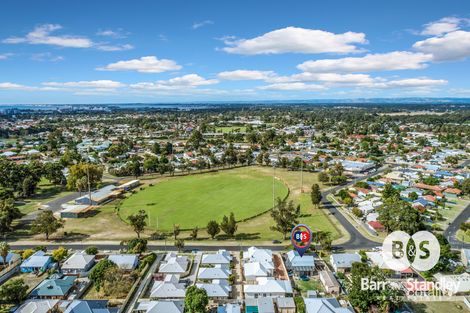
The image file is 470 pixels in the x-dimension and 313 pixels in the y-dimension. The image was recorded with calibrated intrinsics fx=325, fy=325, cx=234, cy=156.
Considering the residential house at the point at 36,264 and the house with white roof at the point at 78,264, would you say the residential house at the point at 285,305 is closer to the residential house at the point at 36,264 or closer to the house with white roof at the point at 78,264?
the house with white roof at the point at 78,264

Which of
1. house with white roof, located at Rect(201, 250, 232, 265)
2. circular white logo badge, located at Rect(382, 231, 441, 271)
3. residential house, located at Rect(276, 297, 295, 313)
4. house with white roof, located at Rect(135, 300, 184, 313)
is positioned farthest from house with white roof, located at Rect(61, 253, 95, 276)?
circular white logo badge, located at Rect(382, 231, 441, 271)

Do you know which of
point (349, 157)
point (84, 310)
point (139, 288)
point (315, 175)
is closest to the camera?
point (84, 310)

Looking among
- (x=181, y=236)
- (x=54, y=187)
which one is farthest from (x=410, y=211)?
(x=54, y=187)

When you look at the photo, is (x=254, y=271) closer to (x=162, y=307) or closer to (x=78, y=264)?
(x=162, y=307)

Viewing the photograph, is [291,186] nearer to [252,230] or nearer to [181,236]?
[252,230]

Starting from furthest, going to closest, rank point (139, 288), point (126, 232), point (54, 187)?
point (54, 187) → point (126, 232) → point (139, 288)

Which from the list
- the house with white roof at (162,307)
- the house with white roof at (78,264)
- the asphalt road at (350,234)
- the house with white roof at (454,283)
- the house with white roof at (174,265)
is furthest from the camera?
the asphalt road at (350,234)

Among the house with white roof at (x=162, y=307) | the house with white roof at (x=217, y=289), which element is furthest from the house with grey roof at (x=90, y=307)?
the house with white roof at (x=217, y=289)

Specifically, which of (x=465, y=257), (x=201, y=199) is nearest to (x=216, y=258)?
(x=201, y=199)
